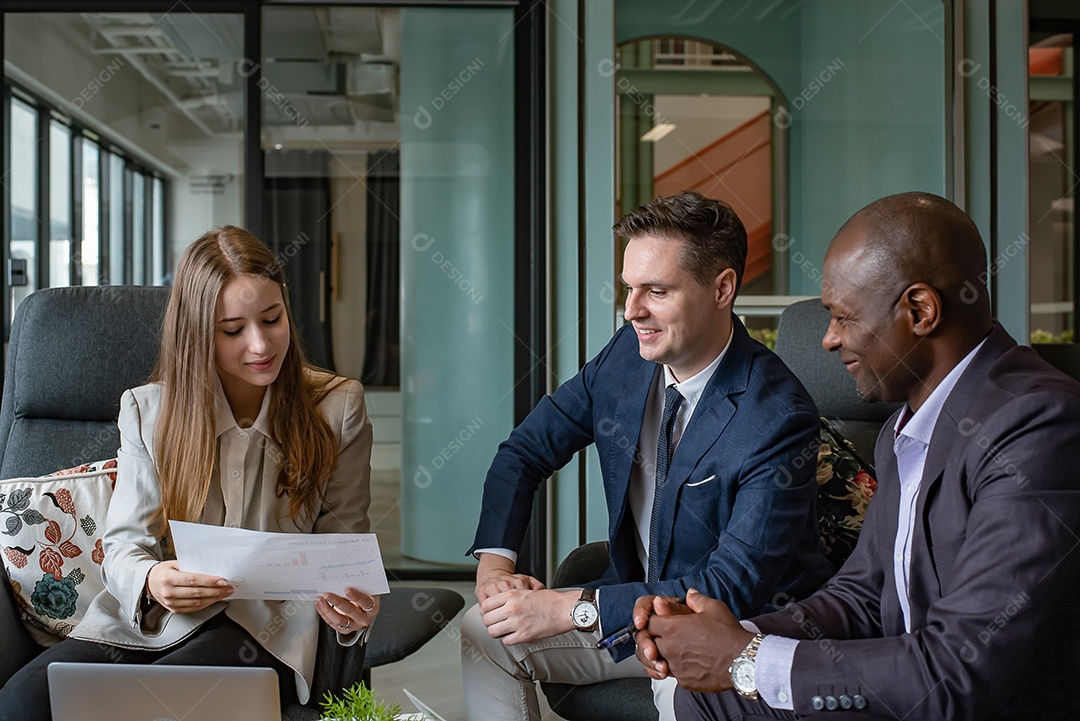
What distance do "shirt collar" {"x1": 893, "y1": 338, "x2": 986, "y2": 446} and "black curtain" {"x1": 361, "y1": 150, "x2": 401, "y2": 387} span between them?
2.76 meters

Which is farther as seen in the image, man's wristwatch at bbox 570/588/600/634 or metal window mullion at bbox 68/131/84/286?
metal window mullion at bbox 68/131/84/286

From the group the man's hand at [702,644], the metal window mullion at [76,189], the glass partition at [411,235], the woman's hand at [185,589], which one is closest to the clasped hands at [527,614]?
the man's hand at [702,644]

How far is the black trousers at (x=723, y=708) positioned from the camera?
4.72 feet

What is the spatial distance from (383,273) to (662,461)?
7.44 ft

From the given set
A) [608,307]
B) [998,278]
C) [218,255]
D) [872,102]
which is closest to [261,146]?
[608,307]

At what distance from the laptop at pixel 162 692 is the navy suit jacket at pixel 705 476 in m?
0.62

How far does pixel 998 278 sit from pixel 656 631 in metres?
2.63

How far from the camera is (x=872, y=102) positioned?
367cm

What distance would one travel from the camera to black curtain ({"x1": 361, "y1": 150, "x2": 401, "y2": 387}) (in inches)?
154

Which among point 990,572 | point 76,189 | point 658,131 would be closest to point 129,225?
point 76,189

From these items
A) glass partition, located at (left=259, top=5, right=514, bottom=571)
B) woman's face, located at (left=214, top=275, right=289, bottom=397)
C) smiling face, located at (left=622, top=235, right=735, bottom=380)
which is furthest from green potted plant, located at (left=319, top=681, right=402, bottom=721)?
glass partition, located at (left=259, top=5, right=514, bottom=571)

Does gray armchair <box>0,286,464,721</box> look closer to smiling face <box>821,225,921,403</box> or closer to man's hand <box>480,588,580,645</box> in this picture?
man's hand <box>480,588,580,645</box>

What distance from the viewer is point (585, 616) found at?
1.71m

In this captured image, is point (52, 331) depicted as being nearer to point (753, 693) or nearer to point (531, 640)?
point (531, 640)
